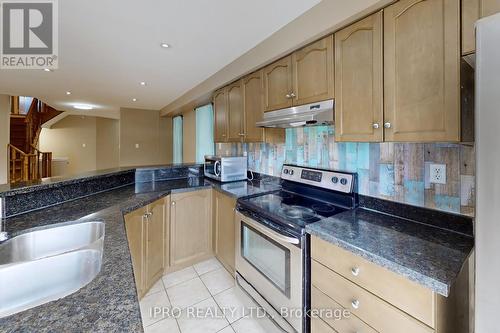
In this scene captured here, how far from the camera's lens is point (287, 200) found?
1902 mm

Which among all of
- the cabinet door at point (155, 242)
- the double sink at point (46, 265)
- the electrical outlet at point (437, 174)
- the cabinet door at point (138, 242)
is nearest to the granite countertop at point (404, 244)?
the electrical outlet at point (437, 174)

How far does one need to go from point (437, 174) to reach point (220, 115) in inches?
92.1

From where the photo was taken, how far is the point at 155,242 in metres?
2.08

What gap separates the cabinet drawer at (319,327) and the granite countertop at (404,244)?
47cm

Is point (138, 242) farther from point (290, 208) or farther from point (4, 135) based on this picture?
point (4, 135)

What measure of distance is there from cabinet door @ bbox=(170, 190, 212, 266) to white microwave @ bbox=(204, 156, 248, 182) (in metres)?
0.26

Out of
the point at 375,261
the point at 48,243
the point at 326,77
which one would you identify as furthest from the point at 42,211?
the point at 326,77

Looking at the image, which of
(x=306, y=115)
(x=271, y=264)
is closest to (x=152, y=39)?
(x=306, y=115)

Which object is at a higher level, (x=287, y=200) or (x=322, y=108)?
(x=322, y=108)

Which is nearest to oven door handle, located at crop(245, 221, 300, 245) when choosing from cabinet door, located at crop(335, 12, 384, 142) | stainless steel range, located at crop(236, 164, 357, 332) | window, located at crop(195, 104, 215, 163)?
stainless steel range, located at crop(236, 164, 357, 332)

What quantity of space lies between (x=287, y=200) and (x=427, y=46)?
1302 mm

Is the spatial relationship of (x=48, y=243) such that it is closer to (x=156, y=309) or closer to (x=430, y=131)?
(x=156, y=309)

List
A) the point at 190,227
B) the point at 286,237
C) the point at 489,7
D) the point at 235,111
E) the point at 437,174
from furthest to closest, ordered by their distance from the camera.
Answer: the point at 235,111
the point at 190,227
the point at 286,237
the point at 437,174
the point at 489,7

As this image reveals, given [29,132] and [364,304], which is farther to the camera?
[29,132]
